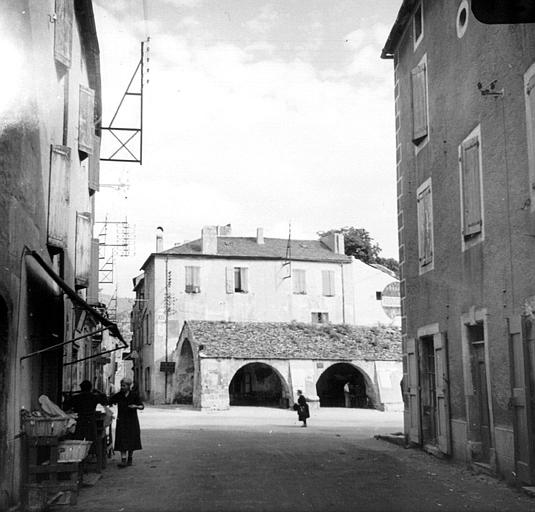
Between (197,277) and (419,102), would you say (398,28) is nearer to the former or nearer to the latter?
(419,102)

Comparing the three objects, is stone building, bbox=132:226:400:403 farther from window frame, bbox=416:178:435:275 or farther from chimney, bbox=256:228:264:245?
window frame, bbox=416:178:435:275

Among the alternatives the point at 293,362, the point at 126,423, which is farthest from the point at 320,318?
the point at 126,423

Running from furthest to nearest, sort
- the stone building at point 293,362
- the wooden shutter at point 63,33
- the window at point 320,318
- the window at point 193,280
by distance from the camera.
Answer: the window at point 320,318
the window at point 193,280
the stone building at point 293,362
the wooden shutter at point 63,33

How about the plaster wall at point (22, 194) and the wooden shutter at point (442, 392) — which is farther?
the wooden shutter at point (442, 392)

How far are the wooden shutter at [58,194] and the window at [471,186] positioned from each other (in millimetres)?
6288

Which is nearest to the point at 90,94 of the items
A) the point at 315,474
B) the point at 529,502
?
the point at 315,474

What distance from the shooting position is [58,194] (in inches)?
442

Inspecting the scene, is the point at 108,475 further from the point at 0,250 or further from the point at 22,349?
the point at 0,250

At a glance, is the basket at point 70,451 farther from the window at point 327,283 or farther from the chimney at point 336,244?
the chimney at point 336,244

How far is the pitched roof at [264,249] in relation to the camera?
45.5 meters

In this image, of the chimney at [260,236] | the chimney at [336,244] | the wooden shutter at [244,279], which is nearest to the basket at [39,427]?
the wooden shutter at [244,279]

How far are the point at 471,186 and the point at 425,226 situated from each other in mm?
2750

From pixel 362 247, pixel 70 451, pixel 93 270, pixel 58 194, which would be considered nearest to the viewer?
pixel 70 451

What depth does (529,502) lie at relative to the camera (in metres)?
8.91
